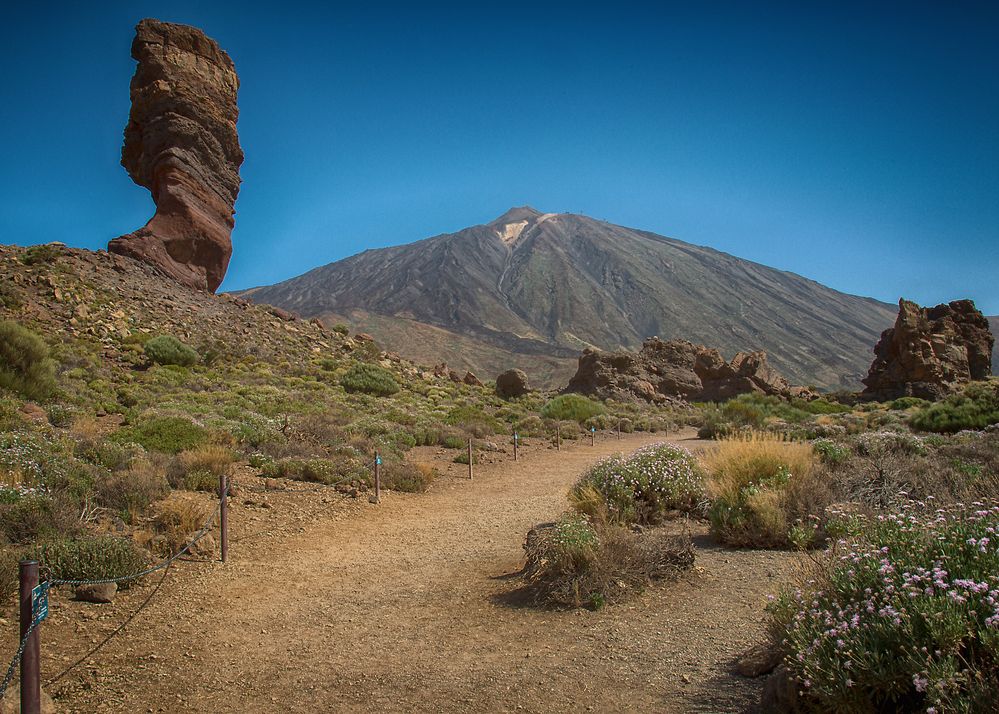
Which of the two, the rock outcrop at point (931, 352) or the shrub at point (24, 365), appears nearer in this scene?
the shrub at point (24, 365)

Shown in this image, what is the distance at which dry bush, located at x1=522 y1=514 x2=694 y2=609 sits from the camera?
233 inches

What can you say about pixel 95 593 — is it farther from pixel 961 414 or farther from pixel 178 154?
pixel 178 154

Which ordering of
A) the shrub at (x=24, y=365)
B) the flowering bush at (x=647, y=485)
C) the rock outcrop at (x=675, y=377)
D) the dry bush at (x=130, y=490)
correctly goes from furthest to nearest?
the rock outcrop at (x=675, y=377) < the shrub at (x=24, y=365) < the flowering bush at (x=647, y=485) < the dry bush at (x=130, y=490)

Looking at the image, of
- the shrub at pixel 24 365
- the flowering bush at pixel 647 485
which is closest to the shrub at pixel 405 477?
the flowering bush at pixel 647 485

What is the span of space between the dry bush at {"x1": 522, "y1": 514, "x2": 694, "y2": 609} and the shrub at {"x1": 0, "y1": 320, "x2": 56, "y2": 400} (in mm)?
15178

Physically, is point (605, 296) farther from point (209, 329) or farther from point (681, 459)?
point (681, 459)

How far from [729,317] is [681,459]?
446 feet

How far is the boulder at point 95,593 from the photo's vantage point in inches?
238

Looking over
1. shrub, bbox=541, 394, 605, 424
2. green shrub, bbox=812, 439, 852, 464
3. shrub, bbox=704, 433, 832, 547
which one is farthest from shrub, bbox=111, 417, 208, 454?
shrub, bbox=541, 394, 605, 424

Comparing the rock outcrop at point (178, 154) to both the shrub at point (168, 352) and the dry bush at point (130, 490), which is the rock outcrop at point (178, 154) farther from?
the dry bush at point (130, 490)

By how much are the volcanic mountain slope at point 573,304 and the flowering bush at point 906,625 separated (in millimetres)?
70358

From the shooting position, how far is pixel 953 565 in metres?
3.14

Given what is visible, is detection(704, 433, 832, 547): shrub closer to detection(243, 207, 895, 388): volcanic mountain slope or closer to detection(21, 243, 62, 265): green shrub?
detection(21, 243, 62, 265): green shrub

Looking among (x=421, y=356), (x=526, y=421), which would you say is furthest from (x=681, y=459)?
(x=421, y=356)
